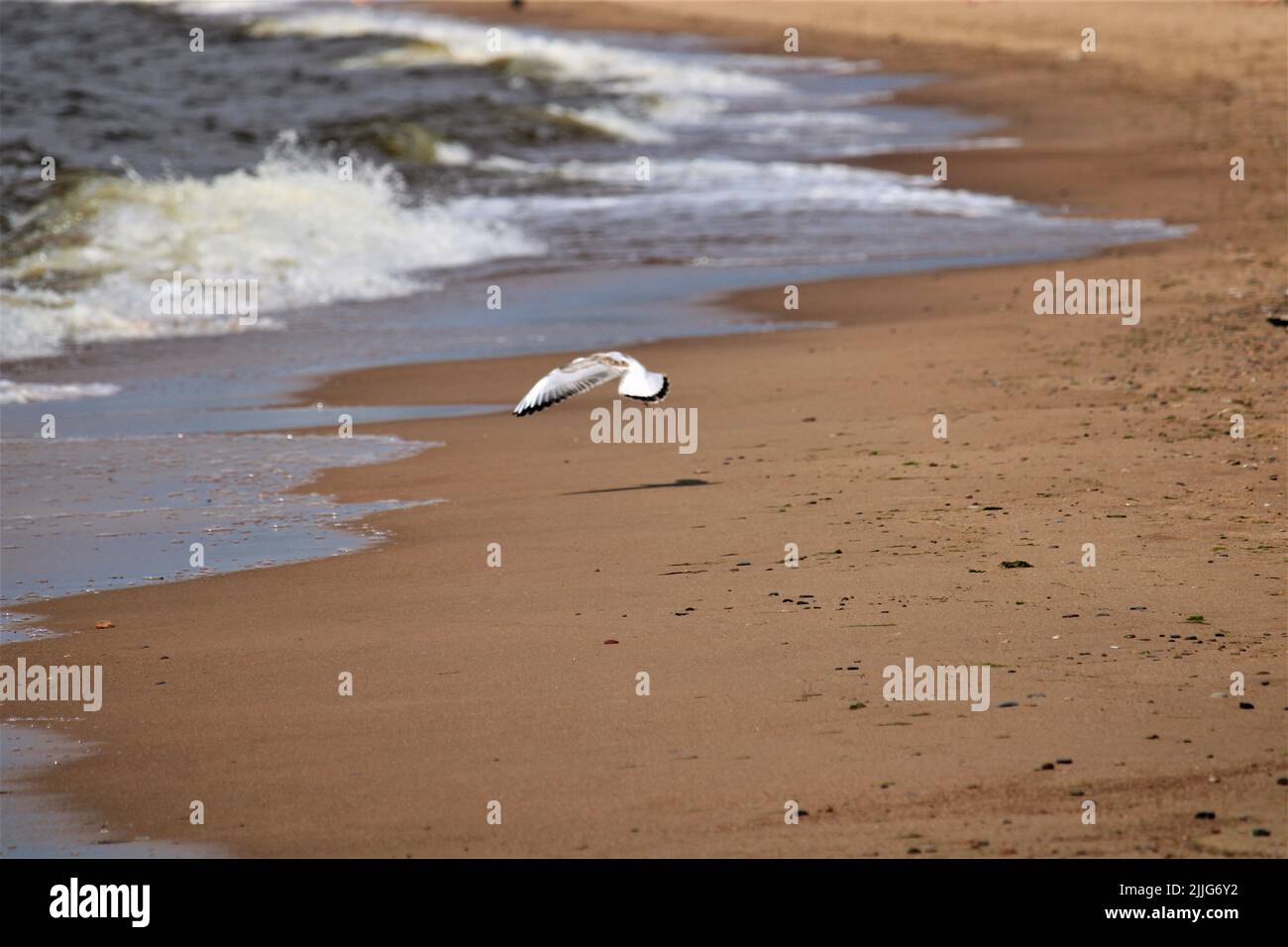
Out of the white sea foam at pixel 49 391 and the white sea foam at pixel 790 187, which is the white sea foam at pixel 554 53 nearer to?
the white sea foam at pixel 790 187

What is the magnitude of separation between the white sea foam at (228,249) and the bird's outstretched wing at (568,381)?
672cm

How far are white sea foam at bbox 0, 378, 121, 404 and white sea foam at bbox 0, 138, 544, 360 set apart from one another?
1.49 m

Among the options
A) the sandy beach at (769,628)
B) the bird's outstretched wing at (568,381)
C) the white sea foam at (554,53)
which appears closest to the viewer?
the sandy beach at (769,628)

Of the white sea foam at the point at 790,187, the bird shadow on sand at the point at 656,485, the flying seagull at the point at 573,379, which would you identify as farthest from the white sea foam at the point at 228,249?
the bird shadow on sand at the point at 656,485

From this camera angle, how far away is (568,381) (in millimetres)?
9445

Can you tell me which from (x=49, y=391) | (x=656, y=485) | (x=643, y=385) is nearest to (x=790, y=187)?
(x=49, y=391)

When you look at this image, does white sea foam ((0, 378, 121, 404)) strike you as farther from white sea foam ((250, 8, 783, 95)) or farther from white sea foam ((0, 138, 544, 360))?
white sea foam ((250, 8, 783, 95))

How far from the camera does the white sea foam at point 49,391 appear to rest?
1267cm

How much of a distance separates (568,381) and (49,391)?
5.21m

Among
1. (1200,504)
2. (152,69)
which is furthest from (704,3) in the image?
(1200,504)

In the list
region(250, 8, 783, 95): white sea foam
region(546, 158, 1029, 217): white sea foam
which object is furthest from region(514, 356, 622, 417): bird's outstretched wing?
region(250, 8, 783, 95): white sea foam

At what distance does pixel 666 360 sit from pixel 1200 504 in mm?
5656

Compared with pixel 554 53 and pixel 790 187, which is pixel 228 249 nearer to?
pixel 790 187

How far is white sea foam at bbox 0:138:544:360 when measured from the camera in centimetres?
1587
